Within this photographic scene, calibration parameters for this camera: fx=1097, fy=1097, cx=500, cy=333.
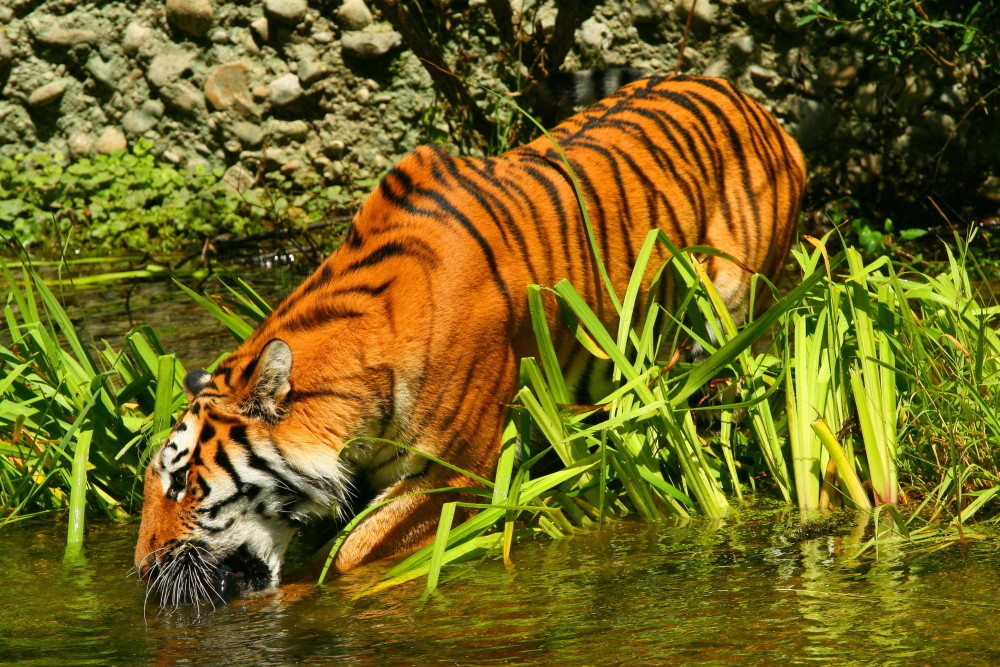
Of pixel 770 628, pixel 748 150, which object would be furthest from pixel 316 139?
pixel 770 628

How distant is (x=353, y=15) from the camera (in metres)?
7.55

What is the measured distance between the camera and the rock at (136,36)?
25.7 feet

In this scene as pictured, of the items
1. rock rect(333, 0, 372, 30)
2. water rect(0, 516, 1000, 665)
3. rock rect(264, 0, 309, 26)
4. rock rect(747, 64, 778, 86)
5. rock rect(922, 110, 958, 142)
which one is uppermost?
rock rect(264, 0, 309, 26)

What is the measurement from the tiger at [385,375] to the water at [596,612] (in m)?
0.17

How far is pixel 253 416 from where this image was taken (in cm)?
273

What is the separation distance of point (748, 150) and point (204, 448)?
2305mm

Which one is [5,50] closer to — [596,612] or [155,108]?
[155,108]

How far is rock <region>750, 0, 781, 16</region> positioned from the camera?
6957 millimetres

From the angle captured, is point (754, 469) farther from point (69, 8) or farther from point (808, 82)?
point (69, 8)

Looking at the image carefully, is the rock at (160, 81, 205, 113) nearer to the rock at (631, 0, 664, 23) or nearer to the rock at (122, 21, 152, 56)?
the rock at (122, 21, 152, 56)

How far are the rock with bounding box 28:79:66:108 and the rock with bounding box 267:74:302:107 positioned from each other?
1631mm

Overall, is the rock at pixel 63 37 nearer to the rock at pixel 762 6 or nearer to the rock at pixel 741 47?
the rock at pixel 741 47

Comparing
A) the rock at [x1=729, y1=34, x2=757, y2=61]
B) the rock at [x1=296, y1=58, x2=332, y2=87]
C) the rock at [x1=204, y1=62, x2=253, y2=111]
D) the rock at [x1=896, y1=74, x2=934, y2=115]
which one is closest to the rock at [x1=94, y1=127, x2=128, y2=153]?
the rock at [x1=204, y1=62, x2=253, y2=111]

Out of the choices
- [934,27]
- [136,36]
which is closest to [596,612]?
[934,27]
